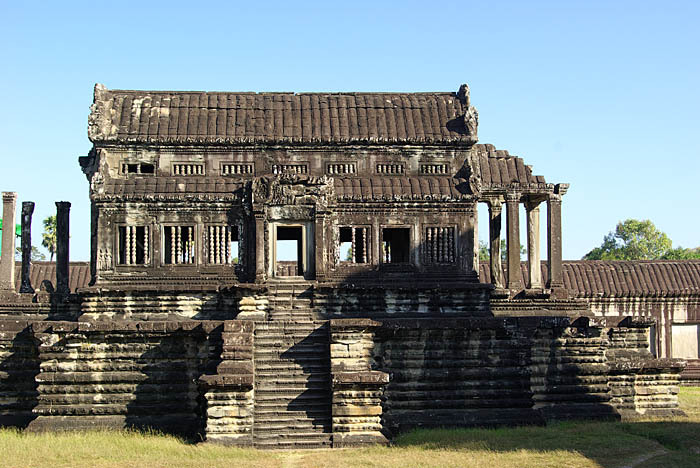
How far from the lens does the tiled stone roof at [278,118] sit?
2431 cm

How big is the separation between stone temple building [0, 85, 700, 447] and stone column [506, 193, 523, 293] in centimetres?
7

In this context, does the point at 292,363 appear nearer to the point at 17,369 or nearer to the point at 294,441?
the point at 294,441

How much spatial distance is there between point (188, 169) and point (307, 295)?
508 centimetres

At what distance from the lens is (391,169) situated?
2461 cm

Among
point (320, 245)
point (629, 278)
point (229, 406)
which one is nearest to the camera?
point (229, 406)

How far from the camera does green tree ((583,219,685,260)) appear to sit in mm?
66125

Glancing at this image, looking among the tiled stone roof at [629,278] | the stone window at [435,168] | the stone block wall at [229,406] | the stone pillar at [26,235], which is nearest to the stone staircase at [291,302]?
the stone block wall at [229,406]

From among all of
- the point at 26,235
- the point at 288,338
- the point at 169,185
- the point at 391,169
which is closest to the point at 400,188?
the point at 391,169

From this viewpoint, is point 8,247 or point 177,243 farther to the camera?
point 8,247

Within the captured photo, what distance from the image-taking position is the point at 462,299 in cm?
2289

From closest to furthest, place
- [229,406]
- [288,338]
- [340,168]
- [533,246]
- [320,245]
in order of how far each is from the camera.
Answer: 1. [229,406]
2. [288,338]
3. [320,245]
4. [340,168]
5. [533,246]

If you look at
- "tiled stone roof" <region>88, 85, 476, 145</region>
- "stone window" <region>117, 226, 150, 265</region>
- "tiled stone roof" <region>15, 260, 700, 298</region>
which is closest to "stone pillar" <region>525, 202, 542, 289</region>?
"tiled stone roof" <region>88, 85, 476, 145</region>

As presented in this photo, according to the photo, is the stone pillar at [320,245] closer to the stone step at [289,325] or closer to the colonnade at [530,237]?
the stone step at [289,325]

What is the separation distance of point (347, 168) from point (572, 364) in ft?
26.1
